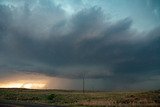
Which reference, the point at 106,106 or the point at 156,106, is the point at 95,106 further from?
the point at 156,106

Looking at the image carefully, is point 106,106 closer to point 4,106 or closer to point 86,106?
point 86,106

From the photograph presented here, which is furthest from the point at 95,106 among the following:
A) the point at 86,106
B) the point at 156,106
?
the point at 156,106

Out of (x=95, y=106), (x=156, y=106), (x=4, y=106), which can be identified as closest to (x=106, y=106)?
(x=95, y=106)

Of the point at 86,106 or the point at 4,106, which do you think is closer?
the point at 4,106

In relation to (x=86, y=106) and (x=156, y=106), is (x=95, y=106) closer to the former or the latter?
(x=86, y=106)

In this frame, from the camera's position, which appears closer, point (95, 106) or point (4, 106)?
point (4, 106)

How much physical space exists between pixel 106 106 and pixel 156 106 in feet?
28.6

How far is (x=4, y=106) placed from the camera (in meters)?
38.1

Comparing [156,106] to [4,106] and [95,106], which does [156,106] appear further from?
[4,106]

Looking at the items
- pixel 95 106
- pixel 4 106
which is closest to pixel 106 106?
pixel 95 106

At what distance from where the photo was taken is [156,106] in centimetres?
4603

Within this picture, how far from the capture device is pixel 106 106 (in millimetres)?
45844

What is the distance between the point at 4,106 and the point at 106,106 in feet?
56.9

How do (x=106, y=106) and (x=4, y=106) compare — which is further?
(x=106, y=106)
